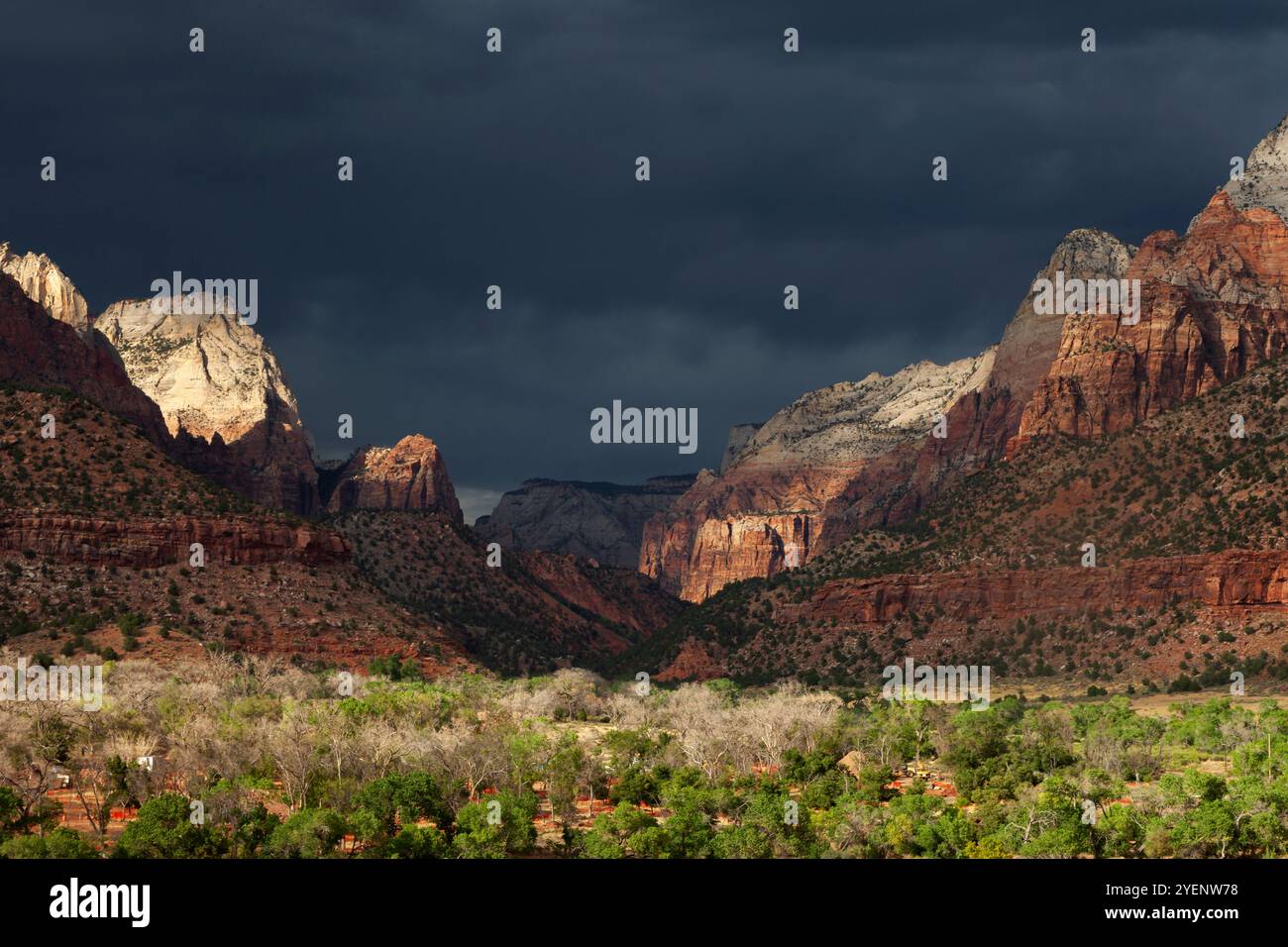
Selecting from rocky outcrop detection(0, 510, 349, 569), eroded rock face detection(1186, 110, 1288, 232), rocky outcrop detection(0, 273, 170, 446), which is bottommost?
rocky outcrop detection(0, 510, 349, 569)

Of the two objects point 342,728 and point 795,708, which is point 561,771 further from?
point 795,708

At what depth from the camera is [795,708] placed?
86.6 m

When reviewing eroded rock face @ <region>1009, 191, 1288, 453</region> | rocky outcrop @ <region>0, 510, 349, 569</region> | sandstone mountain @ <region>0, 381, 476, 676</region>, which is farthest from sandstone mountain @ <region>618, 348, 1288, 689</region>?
rocky outcrop @ <region>0, 510, 349, 569</region>

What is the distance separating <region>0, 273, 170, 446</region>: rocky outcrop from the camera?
15425cm

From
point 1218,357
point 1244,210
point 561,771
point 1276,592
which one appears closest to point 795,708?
point 561,771

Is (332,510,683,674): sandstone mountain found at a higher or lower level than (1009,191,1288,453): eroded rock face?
lower

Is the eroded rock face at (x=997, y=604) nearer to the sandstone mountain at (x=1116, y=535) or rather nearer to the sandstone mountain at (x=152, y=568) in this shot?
the sandstone mountain at (x=1116, y=535)

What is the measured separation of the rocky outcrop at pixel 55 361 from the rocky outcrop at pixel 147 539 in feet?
96.4

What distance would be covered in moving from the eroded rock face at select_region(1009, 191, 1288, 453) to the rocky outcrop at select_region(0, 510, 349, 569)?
255ft

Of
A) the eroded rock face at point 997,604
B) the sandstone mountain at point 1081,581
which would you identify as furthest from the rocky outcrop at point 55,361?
the eroded rock face at point 997,604

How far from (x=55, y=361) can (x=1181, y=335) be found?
110 metres

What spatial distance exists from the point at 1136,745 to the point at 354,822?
41433 millimetres

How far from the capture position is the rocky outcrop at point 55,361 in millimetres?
154250

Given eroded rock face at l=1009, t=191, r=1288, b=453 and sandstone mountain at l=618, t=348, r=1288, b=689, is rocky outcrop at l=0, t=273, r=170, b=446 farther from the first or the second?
eroded rock face at l=1009, t=191, r=1288, b=453
